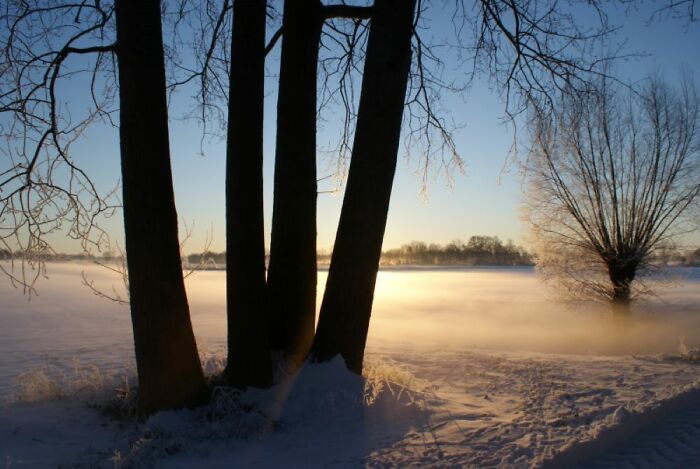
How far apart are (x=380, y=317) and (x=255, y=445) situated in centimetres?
1701

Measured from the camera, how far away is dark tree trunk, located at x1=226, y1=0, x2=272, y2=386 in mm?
4750

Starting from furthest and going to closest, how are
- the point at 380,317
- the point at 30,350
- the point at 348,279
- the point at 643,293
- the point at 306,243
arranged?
1. the point at 380,317
2. the point at 643,293
3. the point at 30,350
4. the point at 306,243
5. the point at 348,279

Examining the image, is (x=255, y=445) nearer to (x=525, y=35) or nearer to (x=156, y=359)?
(x=156, y=359)

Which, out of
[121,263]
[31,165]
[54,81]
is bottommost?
[121,263]

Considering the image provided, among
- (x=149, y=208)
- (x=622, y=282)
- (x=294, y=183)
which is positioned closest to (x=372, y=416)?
(x=294, y=183)

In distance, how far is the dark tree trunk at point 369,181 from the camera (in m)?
5.05

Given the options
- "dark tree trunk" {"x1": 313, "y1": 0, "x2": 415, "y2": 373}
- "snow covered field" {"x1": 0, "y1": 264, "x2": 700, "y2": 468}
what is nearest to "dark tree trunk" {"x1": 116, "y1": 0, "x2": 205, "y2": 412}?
"snow covered field" {"x1": 0, "y1": 264, "x2": 700, "y2": 468}

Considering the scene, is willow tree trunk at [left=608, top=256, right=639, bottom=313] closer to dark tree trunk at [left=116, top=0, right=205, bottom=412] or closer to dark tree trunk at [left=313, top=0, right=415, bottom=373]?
dark tree trunk at [left=313, top=0, right=415, bottom=373]

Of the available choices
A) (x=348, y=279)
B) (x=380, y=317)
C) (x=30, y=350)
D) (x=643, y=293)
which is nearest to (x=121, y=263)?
(x=348, y=279)

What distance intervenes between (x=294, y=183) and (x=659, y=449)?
3.87m

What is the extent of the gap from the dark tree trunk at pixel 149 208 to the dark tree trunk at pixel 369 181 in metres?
1.45

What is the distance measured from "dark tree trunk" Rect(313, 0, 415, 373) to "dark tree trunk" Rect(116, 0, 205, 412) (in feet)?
4.75

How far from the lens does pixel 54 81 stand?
569 centimetres

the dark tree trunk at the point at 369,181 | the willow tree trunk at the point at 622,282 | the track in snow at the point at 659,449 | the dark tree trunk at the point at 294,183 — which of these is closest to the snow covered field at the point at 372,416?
the track in snow at the point at 659,449
